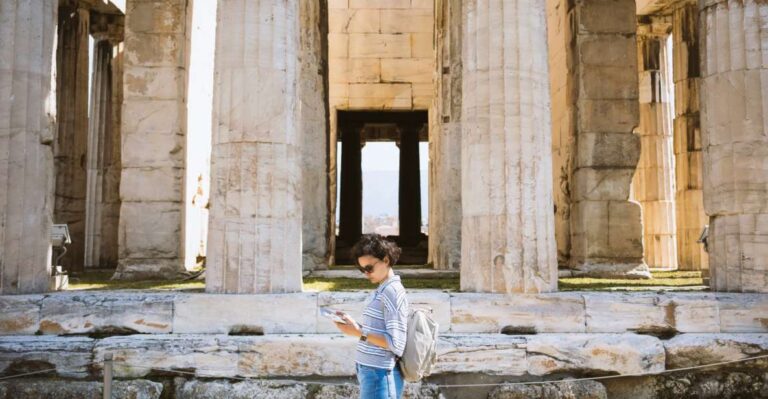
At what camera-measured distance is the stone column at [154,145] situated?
11047 millimetres

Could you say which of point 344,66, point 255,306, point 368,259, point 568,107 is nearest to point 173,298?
point 255,306

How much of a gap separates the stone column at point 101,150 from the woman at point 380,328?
14.1 meters

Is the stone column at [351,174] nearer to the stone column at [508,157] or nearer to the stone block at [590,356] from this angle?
the stone column at [508,157]

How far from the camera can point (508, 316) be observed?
7219 millimetres

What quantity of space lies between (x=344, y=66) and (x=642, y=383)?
1158 centimetres

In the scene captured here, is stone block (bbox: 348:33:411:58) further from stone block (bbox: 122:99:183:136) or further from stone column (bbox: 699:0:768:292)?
stone column (bbox: 699:0:768:292)

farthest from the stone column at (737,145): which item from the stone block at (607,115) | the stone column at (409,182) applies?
the stone column at (409,182)

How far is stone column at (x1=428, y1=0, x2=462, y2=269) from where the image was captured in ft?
40.3

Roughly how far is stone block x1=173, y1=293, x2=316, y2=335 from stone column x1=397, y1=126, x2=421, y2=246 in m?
15.9

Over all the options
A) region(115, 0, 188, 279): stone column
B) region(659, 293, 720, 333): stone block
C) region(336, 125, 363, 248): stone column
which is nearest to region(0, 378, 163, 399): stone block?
region(115, 0, 188, 279): stone column

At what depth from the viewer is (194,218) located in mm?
11953

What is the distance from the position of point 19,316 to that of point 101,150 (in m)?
10.7

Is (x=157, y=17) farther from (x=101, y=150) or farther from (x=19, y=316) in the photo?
(x=101, y=150)

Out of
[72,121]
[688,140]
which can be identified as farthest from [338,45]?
[688,140]
